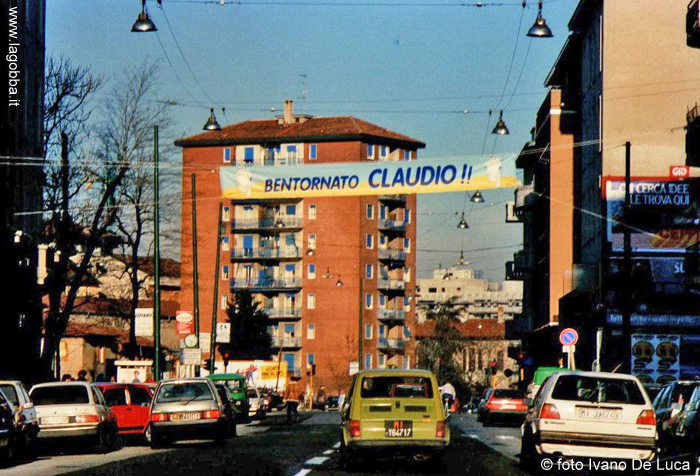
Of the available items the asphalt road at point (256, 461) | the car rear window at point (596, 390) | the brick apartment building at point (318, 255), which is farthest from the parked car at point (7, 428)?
the brick apartment building at point (318, 255)

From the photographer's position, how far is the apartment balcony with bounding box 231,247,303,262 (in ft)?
408

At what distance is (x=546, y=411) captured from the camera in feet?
67.1

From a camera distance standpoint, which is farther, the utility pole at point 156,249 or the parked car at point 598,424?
the utility pole at point 156,249

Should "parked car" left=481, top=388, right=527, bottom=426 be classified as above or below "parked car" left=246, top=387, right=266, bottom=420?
above

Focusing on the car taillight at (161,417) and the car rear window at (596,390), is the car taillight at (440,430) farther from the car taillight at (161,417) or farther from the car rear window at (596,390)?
the car taillight at (161,417)

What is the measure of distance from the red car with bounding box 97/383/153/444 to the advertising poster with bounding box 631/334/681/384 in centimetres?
2623

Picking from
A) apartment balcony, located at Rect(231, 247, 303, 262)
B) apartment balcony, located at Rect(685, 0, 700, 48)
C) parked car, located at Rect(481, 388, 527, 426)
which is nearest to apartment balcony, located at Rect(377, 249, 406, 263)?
apartment balcony, located at Rect(231, 247, 303, 262)

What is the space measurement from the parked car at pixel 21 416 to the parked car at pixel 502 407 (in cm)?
2527

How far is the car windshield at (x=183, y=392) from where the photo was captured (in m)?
30.3

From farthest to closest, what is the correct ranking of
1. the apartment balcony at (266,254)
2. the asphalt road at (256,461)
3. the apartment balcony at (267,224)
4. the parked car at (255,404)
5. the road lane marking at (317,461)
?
the apartment balcony at (266,254)
the apartment balcony at (267,224)
the parked car at (255,404)
the road lane marking at (317,461)
the asphalt road at (256,461)

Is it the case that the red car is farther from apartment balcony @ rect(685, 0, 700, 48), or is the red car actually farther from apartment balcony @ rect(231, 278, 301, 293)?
apartment balcony @ rect(231, 278, 301, 293)

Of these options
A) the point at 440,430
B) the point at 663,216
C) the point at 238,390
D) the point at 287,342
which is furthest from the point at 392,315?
the point at 440,430

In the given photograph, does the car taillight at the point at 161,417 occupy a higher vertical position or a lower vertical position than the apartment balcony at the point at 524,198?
lower

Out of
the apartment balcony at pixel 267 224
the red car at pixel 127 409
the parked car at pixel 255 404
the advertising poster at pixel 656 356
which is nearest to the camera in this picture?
the red car at pixel 127 409
